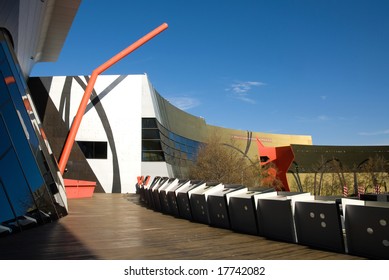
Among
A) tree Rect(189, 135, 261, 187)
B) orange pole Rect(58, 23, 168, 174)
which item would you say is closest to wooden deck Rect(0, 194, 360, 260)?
orange pole Rect(58, 23, 168, 174)

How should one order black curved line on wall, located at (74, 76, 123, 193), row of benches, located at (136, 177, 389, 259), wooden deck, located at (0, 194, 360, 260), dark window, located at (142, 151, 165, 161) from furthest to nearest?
dark window, located at (142, 151, 165, 161) → black curved line on wall, located at (74, 76, 123, 193) → wooden deck, located at (0, 194, 360, 260) → row of benches, located at (136, 177, 389, 259)

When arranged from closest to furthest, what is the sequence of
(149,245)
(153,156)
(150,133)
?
(149,245) < (150,133) < (153,156)

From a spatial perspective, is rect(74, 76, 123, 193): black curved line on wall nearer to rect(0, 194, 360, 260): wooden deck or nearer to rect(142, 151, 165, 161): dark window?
rect(142, 151, 165, 161): dark window

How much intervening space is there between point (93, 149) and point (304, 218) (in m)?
30.4

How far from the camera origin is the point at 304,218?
579 cm

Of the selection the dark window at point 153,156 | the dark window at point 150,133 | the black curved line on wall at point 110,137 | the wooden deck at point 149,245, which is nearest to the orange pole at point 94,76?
the black curved line on wall at point 110,137

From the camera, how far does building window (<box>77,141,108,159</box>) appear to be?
3406 cm

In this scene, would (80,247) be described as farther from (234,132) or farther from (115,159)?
(234,132)

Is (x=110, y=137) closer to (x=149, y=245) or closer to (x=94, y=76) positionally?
(x=94, y=76)

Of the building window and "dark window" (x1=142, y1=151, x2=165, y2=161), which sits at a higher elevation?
the building window

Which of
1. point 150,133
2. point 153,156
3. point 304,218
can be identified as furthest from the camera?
point 153,156

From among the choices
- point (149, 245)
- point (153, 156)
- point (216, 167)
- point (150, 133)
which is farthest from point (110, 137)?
point (149, 245)

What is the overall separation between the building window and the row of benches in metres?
26.4

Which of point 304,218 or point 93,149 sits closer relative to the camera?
point 304,218
